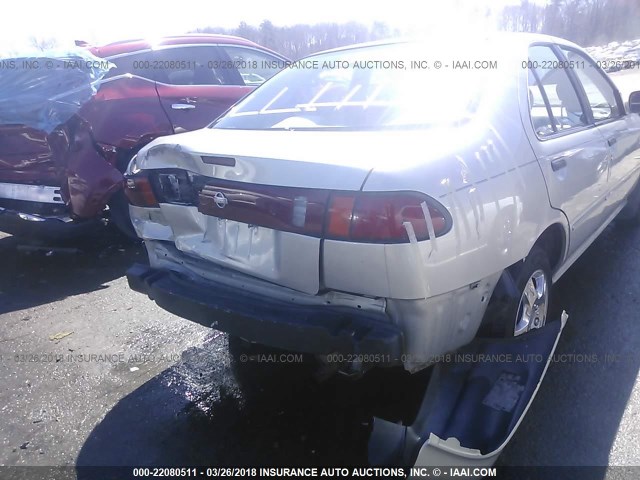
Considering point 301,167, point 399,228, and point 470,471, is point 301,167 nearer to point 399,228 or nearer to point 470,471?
point 399,228

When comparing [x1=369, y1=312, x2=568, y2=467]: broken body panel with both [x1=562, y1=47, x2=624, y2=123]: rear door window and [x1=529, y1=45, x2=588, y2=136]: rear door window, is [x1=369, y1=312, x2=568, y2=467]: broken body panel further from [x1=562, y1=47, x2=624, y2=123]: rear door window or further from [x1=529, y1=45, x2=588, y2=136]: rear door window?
[x1=562, y1=47, x2=624, y2=123]: rear door window

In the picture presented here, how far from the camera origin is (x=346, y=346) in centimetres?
203

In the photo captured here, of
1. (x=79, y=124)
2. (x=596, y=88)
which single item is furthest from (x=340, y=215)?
(x=79, y=124)

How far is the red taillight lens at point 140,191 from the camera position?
2768 mm

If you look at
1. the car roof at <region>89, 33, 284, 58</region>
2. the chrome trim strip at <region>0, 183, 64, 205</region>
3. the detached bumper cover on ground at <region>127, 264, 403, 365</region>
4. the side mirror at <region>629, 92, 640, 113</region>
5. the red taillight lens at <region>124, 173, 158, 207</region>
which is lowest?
the chrome trim strip at <region>0, 183, 64, 205</region>

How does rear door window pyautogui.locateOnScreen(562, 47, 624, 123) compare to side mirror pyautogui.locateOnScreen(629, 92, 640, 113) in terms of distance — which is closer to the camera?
rear door window pyautogui.locateOnScreen(562, 47, 624, 123)

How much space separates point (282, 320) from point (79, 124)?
10.3 ft

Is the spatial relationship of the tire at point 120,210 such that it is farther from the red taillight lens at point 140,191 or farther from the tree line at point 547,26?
the tree line at point 547,26

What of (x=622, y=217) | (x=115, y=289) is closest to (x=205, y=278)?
(x=115, y=289)

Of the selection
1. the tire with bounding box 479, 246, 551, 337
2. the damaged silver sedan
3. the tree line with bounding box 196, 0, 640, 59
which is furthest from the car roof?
the tree line with bounding box 196, 0, 640, 59

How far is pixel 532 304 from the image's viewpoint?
2781mm

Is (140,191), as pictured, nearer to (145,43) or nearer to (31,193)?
(31,193)

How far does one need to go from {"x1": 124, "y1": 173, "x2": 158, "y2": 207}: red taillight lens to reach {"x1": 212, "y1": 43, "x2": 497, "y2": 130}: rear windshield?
587 mm

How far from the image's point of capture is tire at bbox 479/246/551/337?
→ 2418 mm
